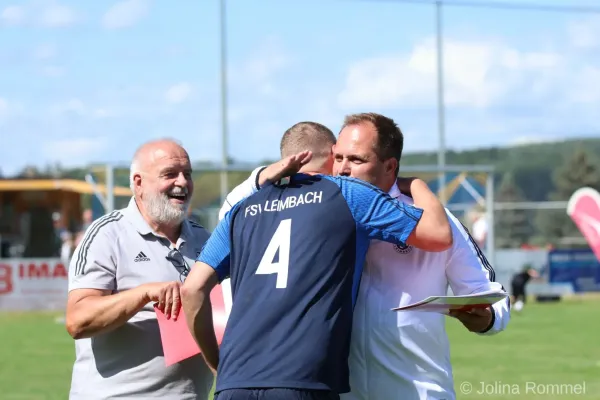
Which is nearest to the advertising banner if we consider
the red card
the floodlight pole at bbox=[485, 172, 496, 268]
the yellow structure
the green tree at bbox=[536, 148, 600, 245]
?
the floodlight pole at bbox=[485, 172, 496, 268]

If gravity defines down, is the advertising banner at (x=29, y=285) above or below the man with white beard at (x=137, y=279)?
below

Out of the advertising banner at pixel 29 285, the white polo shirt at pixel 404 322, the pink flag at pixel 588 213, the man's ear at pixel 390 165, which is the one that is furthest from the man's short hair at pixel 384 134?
the advertising banner at pixel 29 285

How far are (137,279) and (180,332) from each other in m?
0.35

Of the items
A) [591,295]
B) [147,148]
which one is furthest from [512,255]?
[147,148]

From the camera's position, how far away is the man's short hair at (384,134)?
4.16m

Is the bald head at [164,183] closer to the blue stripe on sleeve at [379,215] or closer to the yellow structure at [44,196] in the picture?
the blue stripe on sleeve at [379,215]

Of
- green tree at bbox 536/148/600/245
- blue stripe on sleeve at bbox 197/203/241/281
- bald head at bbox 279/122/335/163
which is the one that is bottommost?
blue stripe on sleeve at bbox 197/203/241/281

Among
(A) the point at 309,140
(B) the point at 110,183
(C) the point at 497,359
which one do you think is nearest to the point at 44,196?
(B) the point at 110,183

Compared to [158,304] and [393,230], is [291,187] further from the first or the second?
[158,304]

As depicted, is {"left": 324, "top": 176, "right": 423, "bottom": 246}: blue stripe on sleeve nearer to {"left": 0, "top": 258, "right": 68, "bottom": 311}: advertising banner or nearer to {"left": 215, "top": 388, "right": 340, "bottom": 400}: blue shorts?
{"left": 215, "top": 388, "right": 340, "bottom": 400}: blue shorts

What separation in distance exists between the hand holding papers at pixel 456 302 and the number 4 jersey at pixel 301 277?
23 cm

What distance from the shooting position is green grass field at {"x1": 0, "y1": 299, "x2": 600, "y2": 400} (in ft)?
39.2

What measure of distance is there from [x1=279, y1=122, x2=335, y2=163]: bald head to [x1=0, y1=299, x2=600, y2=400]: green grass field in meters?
6.84

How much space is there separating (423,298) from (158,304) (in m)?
1.06
